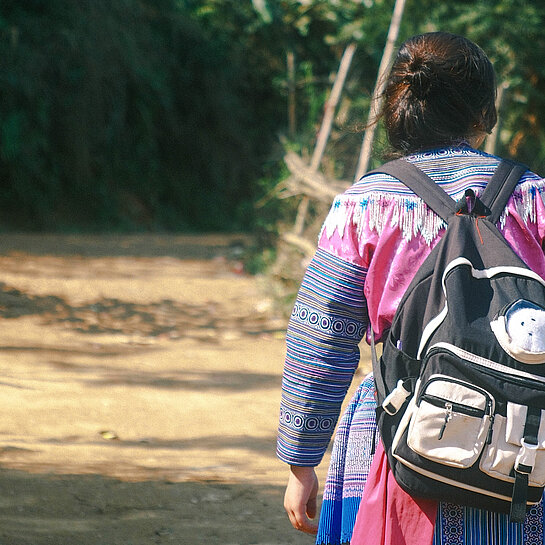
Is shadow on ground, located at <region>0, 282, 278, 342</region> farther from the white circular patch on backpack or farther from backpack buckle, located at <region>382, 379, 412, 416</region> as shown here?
the white circular patch on backpack

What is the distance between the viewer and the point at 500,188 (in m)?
1.45

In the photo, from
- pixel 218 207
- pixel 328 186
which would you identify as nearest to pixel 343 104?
pixel 328 186

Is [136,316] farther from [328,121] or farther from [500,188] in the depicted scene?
[500,188]

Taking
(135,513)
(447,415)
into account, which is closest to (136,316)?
(135,513)

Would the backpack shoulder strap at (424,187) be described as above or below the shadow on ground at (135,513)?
above

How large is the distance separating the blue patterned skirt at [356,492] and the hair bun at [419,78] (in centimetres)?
58

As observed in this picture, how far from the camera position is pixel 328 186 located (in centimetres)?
669

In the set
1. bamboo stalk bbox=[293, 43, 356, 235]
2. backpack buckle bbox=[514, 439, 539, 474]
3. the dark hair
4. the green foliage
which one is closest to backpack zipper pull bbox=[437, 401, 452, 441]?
backpack buckle bbox=[514, 439, 539, 474]

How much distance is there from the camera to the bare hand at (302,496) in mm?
1577

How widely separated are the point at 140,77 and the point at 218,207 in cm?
322

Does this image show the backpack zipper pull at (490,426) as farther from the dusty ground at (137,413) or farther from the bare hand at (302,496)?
the dusty ground at (137,413)

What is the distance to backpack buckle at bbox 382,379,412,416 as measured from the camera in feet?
4.46

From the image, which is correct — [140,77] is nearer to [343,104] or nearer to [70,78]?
[70,78]

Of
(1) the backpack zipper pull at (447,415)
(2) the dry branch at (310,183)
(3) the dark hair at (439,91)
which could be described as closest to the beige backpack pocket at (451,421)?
(1) the backpack zipper pull at (447,415)
